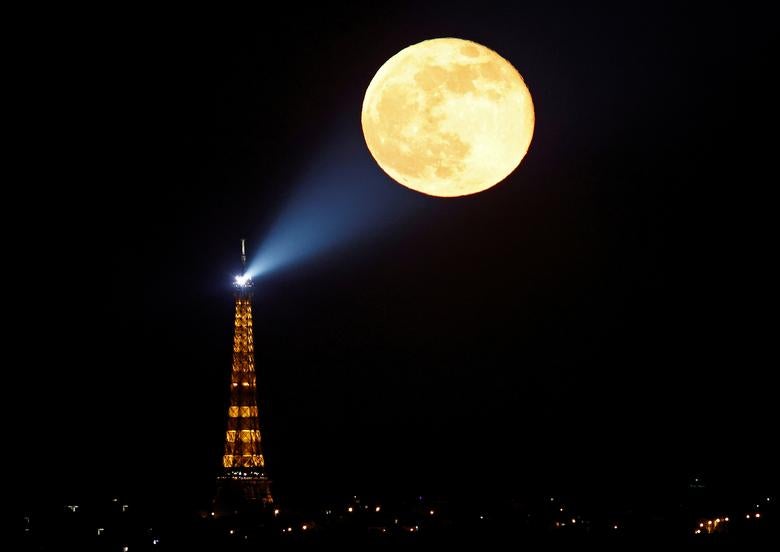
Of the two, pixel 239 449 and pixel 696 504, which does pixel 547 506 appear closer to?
pixel 696 504

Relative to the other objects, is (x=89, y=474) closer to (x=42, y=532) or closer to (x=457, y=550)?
(x=42, y=532)

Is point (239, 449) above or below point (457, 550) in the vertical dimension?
above

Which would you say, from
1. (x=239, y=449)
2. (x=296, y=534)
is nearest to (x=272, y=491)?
(x=239, y=449)

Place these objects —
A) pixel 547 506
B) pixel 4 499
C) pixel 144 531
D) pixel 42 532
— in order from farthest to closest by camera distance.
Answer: pixel 547 506 < pixel 144 531 < pixel 42 532 < pixel 4 499

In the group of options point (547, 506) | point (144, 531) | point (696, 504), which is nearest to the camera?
point (144, 531)

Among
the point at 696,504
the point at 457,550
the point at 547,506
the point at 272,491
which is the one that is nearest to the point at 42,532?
the point at 457,550

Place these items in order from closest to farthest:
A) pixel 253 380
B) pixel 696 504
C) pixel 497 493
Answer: pixel 253 380 < pixel 497 493 < pixel 696 504


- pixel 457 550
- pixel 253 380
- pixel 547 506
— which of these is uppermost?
pixel 253 380

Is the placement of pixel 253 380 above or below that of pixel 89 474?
above

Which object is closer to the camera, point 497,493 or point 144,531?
point 144,531

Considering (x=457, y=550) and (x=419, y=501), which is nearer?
(x=457, y=550)
